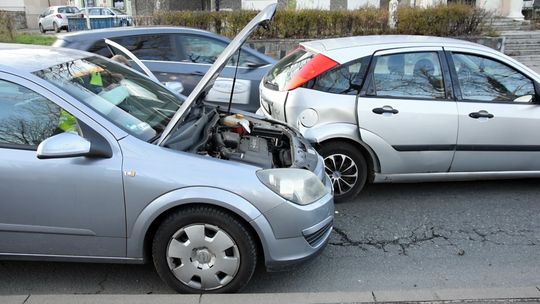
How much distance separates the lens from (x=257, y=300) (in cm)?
282

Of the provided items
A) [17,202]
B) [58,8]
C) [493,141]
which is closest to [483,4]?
[493,141]

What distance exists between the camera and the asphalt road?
10.6ft

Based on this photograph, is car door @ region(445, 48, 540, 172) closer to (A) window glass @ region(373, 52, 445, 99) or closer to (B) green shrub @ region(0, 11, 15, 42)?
(A) window glass @ region(373, 52, 445, 99)

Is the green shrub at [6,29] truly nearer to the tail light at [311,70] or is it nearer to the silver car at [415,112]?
the tail light at [311,70]

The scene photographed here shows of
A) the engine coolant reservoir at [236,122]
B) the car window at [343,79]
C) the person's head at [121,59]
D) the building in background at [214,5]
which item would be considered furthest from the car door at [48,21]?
the engine coolant reservoir at [236,122]

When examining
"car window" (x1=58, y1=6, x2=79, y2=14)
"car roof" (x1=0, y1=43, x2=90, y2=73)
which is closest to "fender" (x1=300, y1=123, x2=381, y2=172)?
"car roof" (x1=0, y1=43, x2=90, y2=73)

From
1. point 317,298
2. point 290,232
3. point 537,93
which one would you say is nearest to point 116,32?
point 290,232

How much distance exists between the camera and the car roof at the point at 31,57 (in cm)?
299

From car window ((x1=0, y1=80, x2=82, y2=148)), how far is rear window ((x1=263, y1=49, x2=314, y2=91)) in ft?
7.62

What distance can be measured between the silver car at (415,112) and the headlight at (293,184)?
136 cm

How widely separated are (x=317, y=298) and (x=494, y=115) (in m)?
2.74

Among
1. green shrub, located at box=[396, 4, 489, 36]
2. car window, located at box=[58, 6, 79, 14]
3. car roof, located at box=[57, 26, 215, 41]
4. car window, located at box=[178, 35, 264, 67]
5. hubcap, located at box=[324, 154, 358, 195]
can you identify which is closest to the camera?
hubcap, located at box=[324, 154, 358, 195]

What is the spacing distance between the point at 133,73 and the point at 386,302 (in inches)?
104

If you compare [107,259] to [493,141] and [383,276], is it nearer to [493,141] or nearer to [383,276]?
[383,276]
